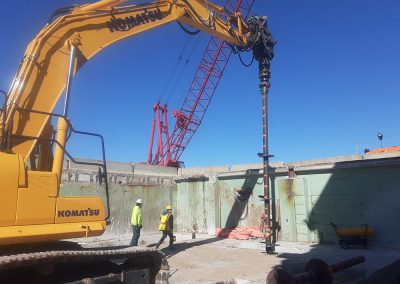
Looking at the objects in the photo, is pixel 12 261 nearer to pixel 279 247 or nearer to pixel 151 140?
pixel 279 247

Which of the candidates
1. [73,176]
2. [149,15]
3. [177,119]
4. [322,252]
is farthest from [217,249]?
[177,119]

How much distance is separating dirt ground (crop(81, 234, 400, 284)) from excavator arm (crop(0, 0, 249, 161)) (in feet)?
16.2

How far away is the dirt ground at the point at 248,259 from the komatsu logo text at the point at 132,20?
211 inches

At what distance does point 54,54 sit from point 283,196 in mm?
11558

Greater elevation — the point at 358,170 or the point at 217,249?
the point at 358,170

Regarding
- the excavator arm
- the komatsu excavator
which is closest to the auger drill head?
the excavator arm

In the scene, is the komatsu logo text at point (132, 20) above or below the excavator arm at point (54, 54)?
above

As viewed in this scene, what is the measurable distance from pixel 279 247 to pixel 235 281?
18.5 feet

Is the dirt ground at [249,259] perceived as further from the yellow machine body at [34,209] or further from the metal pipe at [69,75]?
the metal pipe at [69,75]

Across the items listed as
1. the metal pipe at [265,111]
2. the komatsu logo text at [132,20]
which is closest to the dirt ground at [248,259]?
the metal pipe at [265,111]

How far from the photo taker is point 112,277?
507 cm

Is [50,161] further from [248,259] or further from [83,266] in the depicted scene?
[248,259]

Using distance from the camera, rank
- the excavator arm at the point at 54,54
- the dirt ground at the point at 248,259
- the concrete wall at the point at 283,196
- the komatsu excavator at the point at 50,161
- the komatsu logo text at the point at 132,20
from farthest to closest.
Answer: the concrete wall at the point at 283,196 → the dirt ground at the point at 248,259 → the komatsu logo text at the point at 132,20 → the excavator arm at the point at 54,54 → the komatsu excavator at the point at 50,161

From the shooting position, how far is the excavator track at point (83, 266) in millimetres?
4152
